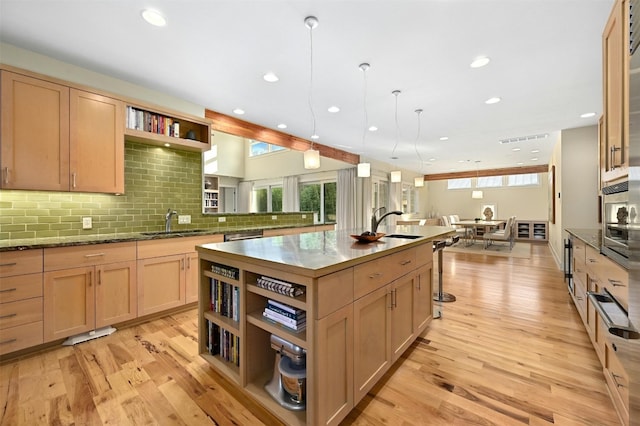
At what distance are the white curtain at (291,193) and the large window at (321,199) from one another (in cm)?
15

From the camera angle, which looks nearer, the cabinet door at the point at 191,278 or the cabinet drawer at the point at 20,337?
the cabinet drawer at the point at 20,337

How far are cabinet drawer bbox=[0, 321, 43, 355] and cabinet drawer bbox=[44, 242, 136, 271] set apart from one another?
444 millimetres

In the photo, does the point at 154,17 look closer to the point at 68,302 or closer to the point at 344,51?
the point at 344,51

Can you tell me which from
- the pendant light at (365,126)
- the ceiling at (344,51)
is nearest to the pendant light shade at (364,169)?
the pendant light at (365,126)

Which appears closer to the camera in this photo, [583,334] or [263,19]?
[263,19]

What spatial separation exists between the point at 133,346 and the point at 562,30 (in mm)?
4329

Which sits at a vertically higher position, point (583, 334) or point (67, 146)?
point (67, 146)

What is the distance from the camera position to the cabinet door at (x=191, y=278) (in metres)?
2.91

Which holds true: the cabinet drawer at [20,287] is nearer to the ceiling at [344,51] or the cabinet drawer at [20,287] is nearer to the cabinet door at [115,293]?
the cabinet door at [115,293]

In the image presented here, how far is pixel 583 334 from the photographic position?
7.90 feet

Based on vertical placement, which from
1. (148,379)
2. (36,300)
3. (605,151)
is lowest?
(148,379)

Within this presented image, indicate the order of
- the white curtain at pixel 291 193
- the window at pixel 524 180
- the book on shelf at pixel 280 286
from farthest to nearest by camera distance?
the window at pixel 524 180, the white curtain at pixel 291 193, the book on shelf at pixel 280 286

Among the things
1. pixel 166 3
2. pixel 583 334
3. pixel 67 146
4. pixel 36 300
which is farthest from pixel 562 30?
pixel 36 300

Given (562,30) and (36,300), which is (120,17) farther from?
(562,30)
